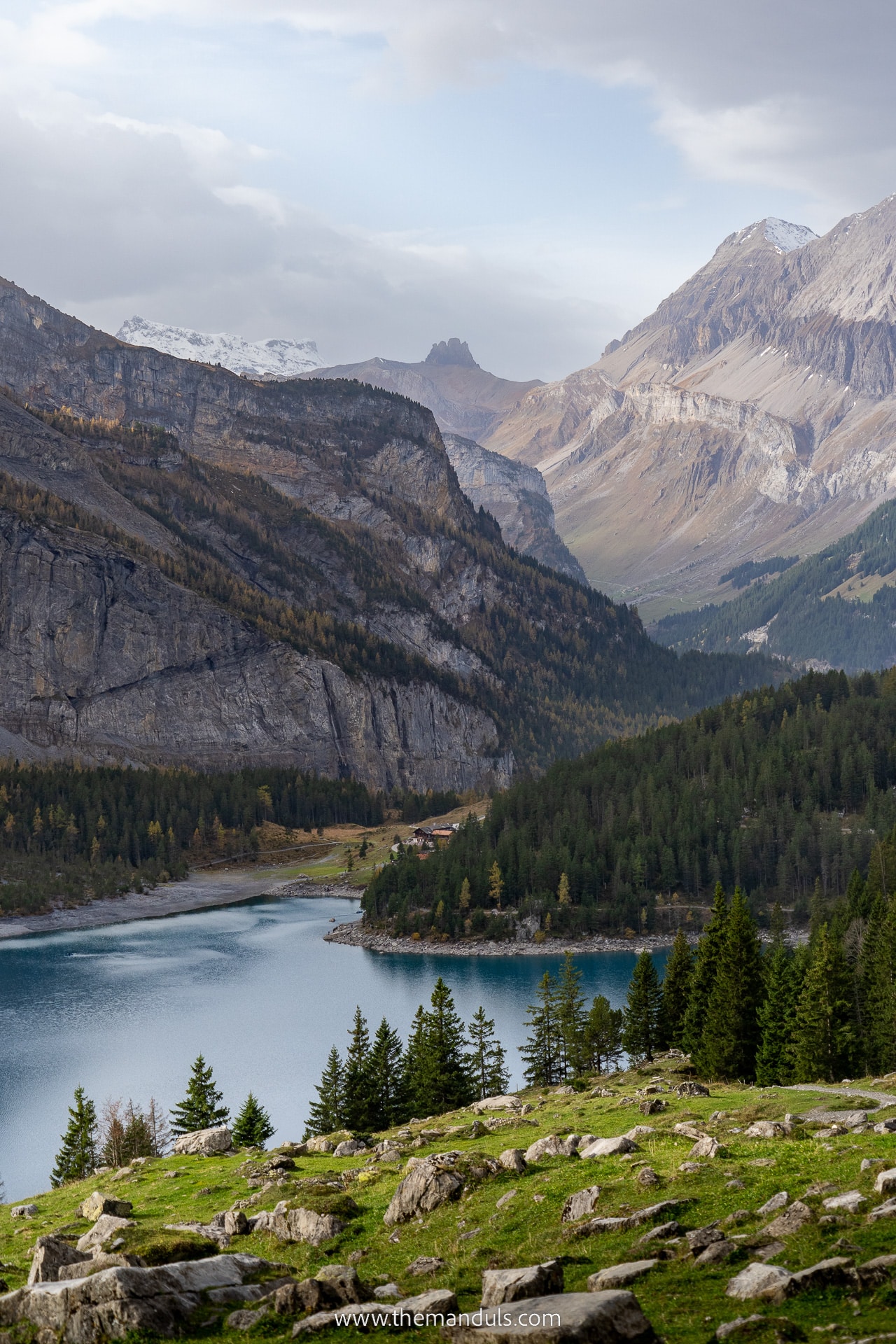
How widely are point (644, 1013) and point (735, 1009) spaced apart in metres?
9.57

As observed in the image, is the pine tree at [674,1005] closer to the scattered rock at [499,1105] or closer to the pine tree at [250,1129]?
the scattered rock at [499,1105]

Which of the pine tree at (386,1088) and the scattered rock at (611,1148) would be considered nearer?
the scattered rock at (611,1148)

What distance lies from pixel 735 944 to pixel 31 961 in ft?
316

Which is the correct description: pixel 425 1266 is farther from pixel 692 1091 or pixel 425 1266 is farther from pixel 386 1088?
pixel 386 1088

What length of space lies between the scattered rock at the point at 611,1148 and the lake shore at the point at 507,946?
340ft

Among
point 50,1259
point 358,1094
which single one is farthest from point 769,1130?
point 358,1094

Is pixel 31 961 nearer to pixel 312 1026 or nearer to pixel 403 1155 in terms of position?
pixel 312 1026

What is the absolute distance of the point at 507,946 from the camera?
13600 centimetres

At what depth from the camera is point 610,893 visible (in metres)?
146

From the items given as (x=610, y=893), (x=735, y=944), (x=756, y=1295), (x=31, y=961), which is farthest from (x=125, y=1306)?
(x=610, y=893)

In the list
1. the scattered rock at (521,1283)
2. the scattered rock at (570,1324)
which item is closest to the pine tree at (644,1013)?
the scattered rock at (521,1283)

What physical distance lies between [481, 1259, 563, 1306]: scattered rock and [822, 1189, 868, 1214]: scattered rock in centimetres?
522

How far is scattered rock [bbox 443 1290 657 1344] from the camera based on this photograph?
Result: 16109 mm

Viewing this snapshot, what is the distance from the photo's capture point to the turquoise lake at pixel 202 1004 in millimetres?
79812
